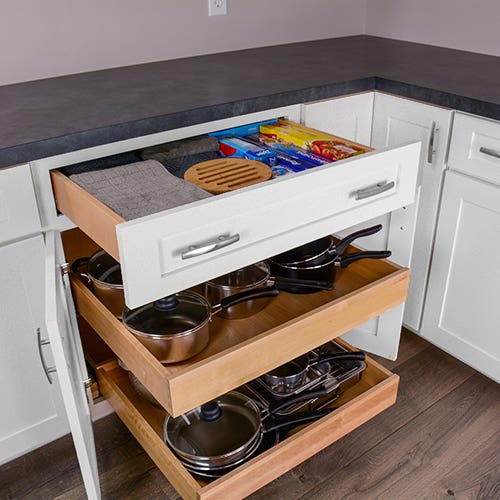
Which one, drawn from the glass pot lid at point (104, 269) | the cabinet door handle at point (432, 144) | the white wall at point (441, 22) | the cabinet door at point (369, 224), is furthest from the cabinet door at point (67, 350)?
the white wall at point (441, 22)

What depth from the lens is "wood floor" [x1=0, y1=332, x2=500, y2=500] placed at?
4.46 feet

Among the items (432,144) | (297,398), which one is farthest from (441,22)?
(297,398)

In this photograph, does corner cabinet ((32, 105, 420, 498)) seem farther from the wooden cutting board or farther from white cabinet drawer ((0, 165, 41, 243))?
the wooden cutting board

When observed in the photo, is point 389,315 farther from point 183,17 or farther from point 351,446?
point 183,17

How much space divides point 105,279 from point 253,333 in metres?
0.35

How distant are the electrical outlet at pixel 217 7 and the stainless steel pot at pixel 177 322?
100 centimetres

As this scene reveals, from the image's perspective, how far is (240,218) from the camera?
0.94 metres

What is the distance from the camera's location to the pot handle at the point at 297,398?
1229mm

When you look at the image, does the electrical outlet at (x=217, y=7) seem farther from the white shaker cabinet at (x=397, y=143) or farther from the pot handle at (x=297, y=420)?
the pot handle at (x=297, y=420)

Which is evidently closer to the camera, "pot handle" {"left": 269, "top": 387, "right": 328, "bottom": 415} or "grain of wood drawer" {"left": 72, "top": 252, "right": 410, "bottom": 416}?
"grain of wood drawer" {"left": 72, "top": 252, "right": 410, "bottom": 416}

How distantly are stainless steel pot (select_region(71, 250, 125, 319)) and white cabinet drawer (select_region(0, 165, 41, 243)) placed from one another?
0.54 feet

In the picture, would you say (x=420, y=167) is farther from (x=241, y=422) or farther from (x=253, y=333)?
(x=241, y=422)

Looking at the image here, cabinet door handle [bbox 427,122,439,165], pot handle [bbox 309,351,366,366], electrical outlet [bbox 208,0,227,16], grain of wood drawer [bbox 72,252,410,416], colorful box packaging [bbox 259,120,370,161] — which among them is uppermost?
electrical outlet [bbox 208,0,227,16]

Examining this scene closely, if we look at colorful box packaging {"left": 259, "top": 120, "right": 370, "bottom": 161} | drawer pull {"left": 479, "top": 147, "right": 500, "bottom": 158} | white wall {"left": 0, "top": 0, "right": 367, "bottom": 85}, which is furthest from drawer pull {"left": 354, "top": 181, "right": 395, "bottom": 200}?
white wall {"left": 0, "top": 0, "right": 367, "bottom": 85}
